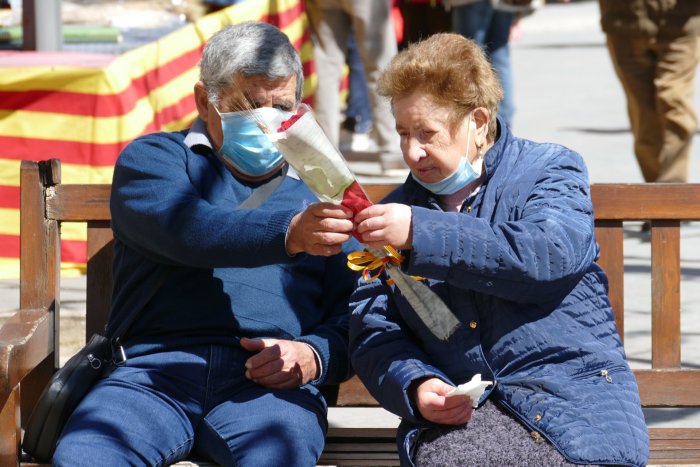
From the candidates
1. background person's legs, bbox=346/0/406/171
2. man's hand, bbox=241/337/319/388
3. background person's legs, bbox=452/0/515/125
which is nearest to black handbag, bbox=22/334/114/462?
man's hand, bbox=241/337/319/388

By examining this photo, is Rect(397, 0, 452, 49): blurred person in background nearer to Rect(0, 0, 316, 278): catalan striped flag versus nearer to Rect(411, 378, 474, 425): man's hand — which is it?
Rect(0, 0, 316, 278): catalan striped flag

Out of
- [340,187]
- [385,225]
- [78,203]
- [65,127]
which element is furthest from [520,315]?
[65,127]

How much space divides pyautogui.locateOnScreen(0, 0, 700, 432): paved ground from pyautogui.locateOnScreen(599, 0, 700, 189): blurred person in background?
490 mm

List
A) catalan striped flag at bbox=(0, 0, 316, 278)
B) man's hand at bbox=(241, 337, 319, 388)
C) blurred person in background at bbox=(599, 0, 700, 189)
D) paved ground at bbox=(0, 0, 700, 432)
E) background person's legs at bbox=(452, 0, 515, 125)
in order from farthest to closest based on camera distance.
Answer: background person's legs at bbox=(452, 0, 515, 125) < blurred person in background at bbox=(599, 0, 700, 189) < catalan striped flag at bbox=(0, 0, 316, 278) < paved ground at bbox=(0, 0, 700, 432) < man's hand at bbox=(241, 337, 319, 388)

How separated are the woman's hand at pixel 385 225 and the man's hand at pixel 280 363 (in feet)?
1.88

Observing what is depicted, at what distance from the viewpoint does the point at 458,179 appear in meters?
3.13

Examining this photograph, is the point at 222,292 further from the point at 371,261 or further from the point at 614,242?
the point at 614,242

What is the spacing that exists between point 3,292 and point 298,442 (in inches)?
122

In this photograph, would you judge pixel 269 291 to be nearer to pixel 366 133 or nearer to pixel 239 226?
pixel 239 226

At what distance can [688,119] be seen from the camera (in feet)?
22.4

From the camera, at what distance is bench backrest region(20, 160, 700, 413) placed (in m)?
3.69

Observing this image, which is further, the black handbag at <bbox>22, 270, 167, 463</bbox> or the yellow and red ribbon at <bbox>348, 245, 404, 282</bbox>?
the black handbag at <bbox>22, 270, 167, 463</bbox>

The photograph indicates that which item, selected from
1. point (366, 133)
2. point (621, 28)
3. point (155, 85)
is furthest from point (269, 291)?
point (366, 133)

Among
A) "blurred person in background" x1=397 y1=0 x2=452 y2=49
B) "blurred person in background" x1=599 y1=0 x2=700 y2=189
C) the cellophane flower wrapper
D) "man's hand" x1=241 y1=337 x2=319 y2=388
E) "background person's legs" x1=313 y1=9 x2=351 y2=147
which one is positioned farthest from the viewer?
"blurred person in background" x1=397 y1=0 x2=452 y2=49
